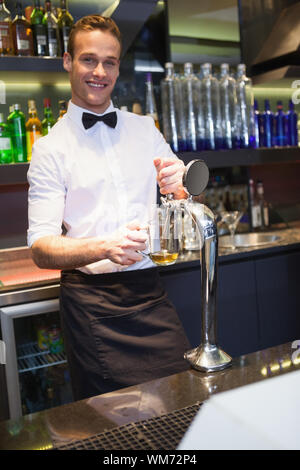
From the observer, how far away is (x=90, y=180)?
5.81 ft

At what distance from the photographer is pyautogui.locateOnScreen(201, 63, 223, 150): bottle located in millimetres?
2934

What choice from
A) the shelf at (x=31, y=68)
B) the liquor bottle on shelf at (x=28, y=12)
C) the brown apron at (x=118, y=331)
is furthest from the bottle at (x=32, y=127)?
the brown apron at (x=118, y=331)

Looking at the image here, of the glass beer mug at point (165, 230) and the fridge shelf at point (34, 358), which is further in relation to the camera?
the fridge shelf at point (34, 358)

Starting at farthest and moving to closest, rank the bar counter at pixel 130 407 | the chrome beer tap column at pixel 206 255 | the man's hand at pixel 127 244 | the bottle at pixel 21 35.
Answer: the bottle at pixel 21 35 < the man's hand at pixel 127 244 < the chrome beer tap column at pixel 206 255 < the bar counter at pixel 130 407

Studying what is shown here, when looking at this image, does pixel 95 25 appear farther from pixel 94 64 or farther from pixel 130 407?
pixel 130 407

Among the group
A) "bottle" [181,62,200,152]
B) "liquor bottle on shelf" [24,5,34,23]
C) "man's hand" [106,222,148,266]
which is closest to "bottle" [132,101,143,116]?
"bottle" [181,62,200,152]

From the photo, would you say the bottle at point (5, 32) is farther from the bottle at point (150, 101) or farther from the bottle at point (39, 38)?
the bottle at point (150, 101)

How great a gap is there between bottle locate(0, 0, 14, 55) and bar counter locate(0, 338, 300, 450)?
1.93 m

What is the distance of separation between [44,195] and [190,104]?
4.80 ft

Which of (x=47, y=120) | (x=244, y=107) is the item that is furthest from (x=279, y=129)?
(x=47, y=120)

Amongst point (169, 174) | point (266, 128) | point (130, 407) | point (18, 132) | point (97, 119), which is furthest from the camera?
point (266, 128)

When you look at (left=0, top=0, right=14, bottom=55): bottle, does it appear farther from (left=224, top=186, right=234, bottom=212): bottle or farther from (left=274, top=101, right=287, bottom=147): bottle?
(left=274, top=101, right=287, bottom=147): bottle

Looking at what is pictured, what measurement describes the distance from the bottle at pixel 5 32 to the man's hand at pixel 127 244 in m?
1.55

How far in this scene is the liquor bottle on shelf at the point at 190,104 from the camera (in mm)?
2877
